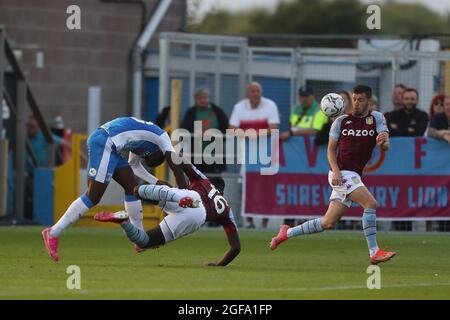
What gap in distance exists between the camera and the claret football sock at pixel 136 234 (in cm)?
1505

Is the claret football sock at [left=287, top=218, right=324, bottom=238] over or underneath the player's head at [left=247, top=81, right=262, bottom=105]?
underneath

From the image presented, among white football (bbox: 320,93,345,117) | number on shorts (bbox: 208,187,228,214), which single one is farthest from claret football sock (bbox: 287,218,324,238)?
white football (bbox: 320,93,345,117)

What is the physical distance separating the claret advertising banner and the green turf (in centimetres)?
95

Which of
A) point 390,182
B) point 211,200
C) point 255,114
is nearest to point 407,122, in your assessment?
point 390,182

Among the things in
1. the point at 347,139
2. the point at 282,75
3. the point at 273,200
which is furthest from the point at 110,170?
the point at 282,75

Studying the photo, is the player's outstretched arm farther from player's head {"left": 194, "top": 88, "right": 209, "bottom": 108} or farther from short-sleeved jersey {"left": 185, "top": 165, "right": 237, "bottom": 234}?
player's head {"left": 194, "top": 88, "right": 209, "bottom": 108}

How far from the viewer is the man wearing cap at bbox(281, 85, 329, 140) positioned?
23281 millimetres

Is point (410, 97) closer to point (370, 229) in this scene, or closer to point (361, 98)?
point (361, 98)

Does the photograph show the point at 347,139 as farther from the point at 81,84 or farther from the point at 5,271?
the point at 81,84

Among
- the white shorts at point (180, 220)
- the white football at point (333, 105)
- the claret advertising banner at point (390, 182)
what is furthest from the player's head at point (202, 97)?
the white shorts at point (180, 220)

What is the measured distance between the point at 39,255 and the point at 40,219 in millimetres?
7723

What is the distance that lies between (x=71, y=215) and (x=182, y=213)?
4.40ft

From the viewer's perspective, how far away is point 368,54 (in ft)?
80.0
